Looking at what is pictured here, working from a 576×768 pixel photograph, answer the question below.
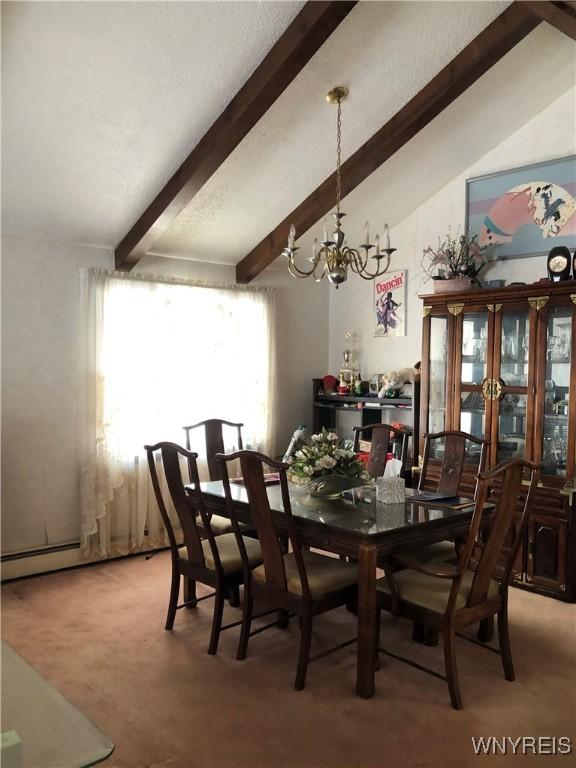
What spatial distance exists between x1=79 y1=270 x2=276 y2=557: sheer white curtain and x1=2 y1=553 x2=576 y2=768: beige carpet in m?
0.93

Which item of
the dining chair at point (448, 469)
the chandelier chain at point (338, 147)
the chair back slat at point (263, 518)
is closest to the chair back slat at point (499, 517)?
the dining chair at point (448, 469)

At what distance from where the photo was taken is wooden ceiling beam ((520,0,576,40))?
123 inches

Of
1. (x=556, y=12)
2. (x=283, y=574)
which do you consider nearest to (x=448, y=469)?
(x=283, y=574)

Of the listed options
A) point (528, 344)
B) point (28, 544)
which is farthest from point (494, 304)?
point (28, 544)

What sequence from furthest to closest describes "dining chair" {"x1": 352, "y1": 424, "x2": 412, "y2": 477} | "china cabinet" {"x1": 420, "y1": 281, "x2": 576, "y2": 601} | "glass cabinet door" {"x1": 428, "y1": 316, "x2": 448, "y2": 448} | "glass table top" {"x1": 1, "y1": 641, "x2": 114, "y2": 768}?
"glass cabinet door" {"x1": 428, "y1": 316, "x2": 448, "y2": 448}, "dining chair" {"x1": 352, "y1": 424, "x2": 412, "y2": 477}, "china cabinet" {"x1": 420, "y1": 281, "x2": 576, "y2": 601}, "glass table top" {"x1": 1, "y1": 641, "x2": 114, "y2": 768}

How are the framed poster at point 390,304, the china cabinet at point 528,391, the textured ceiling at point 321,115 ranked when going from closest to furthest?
1. the textured ceiling at point 321,115
2. the china cabinet at point 528,391
3. the framed poster at point 390,304

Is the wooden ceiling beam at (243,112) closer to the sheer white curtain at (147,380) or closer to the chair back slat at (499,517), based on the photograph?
the sheer white curtain at (147,380)

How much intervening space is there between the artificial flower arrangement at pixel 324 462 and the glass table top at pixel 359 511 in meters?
0.14

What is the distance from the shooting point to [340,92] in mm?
3664

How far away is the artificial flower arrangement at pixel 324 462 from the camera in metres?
3.19

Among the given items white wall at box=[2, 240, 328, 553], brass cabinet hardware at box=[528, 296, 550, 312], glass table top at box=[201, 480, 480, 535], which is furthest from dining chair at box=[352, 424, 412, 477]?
white wall at box=[2, 240, 328, 553]

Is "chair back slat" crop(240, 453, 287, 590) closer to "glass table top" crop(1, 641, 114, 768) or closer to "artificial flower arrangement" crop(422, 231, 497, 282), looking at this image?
"glass table top" crop(1, 641, 114, 768)

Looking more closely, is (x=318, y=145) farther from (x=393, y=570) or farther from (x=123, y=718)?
(x=123, y=718)

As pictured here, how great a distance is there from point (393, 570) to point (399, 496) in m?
0.38
